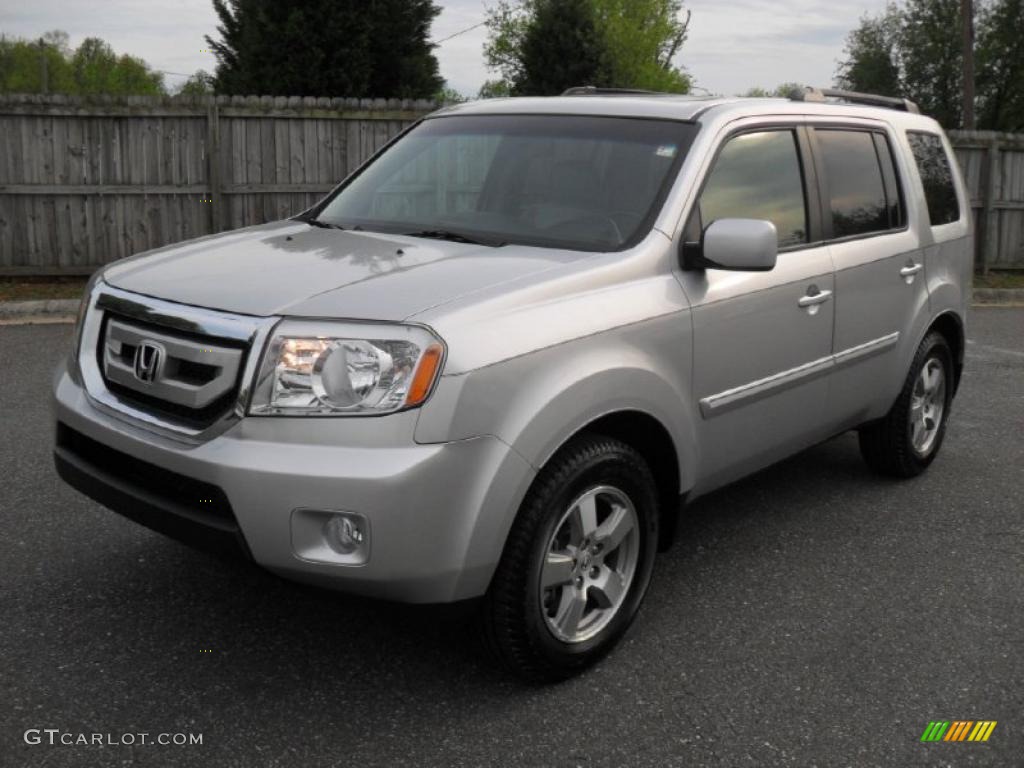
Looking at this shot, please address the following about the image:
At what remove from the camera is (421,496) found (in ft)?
9.25

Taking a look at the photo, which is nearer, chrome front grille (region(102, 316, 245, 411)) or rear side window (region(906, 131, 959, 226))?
chrome front grille (region(102, 316, 245, 411))

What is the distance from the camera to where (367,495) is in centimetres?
279

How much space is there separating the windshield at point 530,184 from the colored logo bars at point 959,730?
1.72 metres

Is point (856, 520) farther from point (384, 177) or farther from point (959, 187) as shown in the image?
point (384, 177)

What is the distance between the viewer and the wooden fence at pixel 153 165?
11.3 meters

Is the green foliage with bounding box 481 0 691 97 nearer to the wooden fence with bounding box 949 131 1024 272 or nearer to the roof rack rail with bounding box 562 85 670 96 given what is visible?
the wooden fence with bounding box 949 131 1024 272

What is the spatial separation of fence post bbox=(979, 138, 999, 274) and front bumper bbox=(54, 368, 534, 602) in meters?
13.6

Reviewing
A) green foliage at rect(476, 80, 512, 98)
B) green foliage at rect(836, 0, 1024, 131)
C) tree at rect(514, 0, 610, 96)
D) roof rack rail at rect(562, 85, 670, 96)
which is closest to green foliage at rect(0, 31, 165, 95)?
green foliage at rect(476, 80, 512, 98)

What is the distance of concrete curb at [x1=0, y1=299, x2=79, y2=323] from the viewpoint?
9.95 meters

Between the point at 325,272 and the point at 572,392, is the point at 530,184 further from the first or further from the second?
the point at 572,392

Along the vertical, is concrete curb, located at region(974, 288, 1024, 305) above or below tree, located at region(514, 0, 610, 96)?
below

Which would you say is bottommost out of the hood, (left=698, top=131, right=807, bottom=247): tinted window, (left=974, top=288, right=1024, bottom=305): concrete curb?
(left=974, top=288, right=1024, bottom=305): concrete curb

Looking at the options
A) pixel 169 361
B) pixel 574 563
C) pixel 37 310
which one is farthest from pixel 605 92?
pixel 37 310

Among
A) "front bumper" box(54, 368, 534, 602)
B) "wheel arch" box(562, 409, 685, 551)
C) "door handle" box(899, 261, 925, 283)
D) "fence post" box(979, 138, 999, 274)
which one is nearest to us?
"front bumper" box(54, 368, 534, 602)
